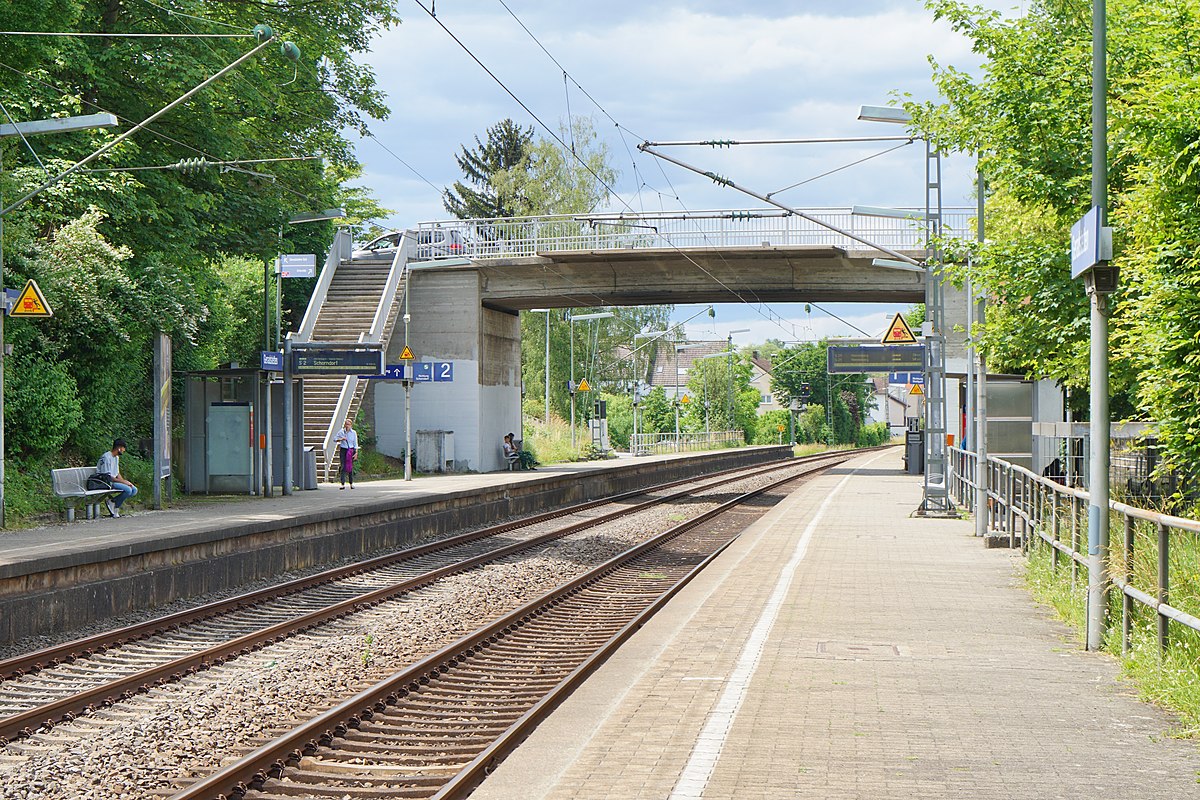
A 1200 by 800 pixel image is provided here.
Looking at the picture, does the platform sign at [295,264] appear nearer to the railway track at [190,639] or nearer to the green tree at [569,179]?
the railway track at [190,639]

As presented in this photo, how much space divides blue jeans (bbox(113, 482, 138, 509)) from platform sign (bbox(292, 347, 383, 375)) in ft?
17.9

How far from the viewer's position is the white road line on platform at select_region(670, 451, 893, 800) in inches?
231

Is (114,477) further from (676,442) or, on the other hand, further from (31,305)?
(676,442)

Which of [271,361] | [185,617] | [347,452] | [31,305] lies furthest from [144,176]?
[185,617]

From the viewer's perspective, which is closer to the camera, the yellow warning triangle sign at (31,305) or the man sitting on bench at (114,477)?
the yellow warning triangle sign at (31,305)

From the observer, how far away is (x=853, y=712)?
7445mm

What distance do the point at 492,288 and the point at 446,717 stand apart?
3284cm

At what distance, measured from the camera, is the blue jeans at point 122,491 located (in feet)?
67.2

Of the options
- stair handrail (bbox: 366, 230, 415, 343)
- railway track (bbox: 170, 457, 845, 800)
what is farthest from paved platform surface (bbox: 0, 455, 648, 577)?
stair handrail (bbox: 366, 230, 415, 343)

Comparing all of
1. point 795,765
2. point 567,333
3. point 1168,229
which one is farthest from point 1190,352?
point 567,333

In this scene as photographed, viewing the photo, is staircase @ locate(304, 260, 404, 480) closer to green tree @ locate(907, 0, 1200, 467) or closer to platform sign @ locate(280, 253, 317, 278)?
platform sign @ locate(280, 253, 317, 278)

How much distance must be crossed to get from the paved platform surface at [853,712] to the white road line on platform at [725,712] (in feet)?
0.05

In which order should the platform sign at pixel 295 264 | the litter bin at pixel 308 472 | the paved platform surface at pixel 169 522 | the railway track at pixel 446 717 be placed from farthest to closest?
the litter bin at pixel 308 472
the platform sign at pixel 295 264
the paved platform surface at pixel 169 522
the railway track at pixel 446 717

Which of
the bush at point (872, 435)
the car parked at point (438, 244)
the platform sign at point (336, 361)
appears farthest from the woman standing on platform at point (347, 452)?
the bush at point (872, 435)
